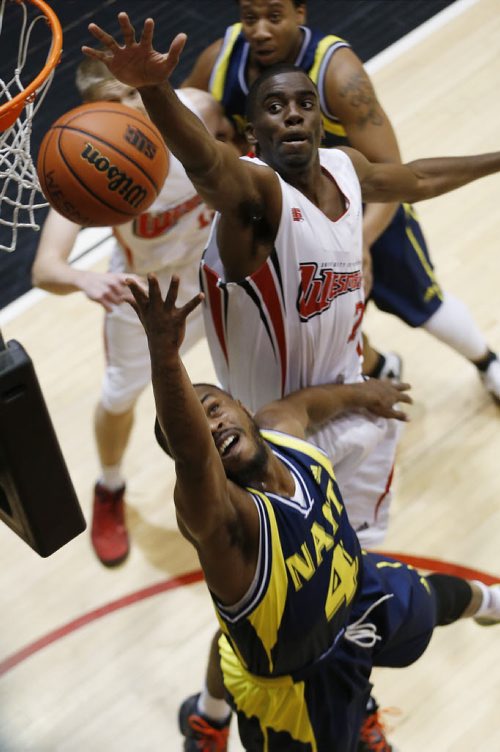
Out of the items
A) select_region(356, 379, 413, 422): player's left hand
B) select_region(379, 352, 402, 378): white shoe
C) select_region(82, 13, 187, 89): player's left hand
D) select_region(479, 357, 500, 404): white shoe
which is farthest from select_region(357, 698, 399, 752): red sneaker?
select_region(82, 13, 187, 89): player's left hand

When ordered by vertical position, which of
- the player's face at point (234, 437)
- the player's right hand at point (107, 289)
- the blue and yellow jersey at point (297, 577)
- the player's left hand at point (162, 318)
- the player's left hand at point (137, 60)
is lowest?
the blue and yellow jersey at point (297, 577)

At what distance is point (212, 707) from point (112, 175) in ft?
4.96

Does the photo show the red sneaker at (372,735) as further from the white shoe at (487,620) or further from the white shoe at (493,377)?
the white shoe at (493,377)

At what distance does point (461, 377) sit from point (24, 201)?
6.30 feet

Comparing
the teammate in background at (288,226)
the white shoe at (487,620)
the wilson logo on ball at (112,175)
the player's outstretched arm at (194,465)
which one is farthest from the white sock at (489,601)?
the wilson logo on ball at (112,175)

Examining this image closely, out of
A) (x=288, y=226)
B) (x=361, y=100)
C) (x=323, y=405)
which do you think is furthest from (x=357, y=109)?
(x=323, y=405)

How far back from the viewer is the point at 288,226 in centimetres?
244

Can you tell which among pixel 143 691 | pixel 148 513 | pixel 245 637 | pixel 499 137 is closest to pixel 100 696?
pixel 143 691

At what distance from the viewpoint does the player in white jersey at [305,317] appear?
249 centimetres

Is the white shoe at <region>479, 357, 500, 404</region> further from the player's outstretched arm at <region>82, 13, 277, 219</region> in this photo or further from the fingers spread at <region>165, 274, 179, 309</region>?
the fingers spread at <region>165, 274, 179, 309</region>

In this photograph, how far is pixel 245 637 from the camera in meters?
2.35

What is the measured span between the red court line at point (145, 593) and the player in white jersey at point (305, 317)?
26.4 inches

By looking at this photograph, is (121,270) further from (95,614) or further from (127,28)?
(127,28)

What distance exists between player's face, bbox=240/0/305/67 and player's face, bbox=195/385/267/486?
4.19 ft
